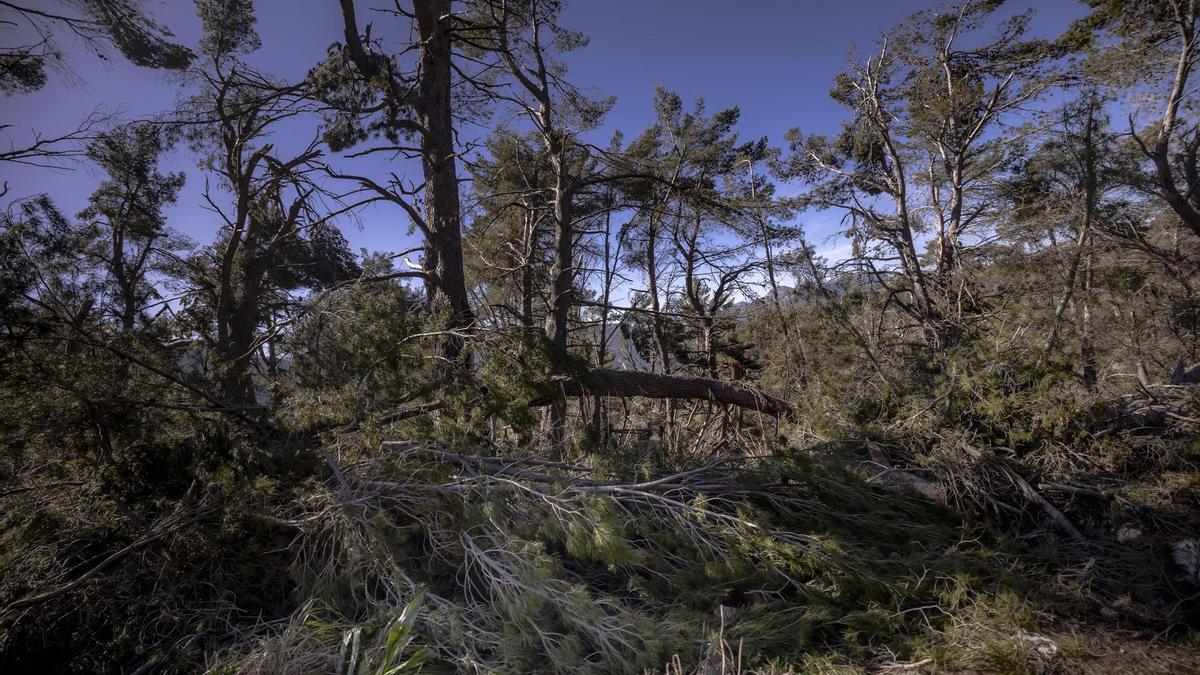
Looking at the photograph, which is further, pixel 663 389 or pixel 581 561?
pixel 663 389

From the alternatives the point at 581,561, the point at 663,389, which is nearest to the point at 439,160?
→ the point at 663,389

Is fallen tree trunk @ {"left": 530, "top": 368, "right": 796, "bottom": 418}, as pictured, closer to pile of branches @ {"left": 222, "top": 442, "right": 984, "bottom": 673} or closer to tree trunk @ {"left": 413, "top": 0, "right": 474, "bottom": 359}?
pile of branches @ {"left": 222, "top": 442, "right": 984, "bottom": 673}

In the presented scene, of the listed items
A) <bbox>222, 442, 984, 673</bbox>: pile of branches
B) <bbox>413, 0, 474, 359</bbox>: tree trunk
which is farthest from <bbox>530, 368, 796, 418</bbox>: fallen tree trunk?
<bbox>413, 0, 474, 359</bbox>: tree trunk

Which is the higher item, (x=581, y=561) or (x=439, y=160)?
(x=439, y=160)

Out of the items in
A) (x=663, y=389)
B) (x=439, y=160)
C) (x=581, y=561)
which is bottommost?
(x=581, y=561)

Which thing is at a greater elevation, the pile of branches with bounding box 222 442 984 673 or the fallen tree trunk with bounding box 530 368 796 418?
Result: the fallen tree trunk with bounding box 530 368 796 418

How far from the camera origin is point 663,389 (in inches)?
215

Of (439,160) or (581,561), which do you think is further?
(439,160)

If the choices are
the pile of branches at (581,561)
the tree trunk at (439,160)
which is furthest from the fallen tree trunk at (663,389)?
the tree trunk at (439,160)

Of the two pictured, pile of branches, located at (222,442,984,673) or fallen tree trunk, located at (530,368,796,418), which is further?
fallen tree trunk, located at (530,368,796,418)

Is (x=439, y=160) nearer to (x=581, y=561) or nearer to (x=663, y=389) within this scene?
(x=663, y=389)

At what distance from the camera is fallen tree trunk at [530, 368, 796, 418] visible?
4.66 m

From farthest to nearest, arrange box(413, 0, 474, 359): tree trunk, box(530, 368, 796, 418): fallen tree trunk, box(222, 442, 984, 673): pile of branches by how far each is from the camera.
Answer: box(413, 0, 474, 359): tree trunk < box(530, 368, 796, 418): fallen tree trunk < box(222, 442, 984, 673): pile of branches

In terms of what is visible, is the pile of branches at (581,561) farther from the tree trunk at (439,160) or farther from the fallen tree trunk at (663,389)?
the tree trunk at (439,160)
